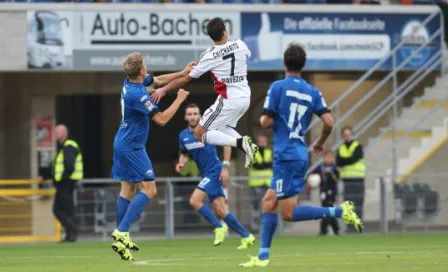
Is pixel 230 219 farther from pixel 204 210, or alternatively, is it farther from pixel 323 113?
pixel 323 113

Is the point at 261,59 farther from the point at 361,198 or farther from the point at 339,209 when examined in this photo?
the point at 339,209

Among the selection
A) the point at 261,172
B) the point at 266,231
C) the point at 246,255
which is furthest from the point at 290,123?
the point at 261,172

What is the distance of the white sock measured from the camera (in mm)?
16925

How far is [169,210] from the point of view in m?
26.3

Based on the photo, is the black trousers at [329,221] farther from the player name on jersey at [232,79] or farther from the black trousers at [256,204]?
the player name on jersey at [232,79]

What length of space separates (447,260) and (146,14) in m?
13.7

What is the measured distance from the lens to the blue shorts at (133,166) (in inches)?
645

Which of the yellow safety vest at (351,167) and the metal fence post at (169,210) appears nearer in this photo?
the metal fence post at (169,210)

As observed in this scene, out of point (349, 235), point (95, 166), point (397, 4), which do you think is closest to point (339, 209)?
point (349, 235)

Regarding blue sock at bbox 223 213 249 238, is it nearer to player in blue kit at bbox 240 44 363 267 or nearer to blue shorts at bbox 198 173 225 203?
blue shorts at bbox 198 173 225 203

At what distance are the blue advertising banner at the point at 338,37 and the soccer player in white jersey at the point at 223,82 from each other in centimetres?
1094

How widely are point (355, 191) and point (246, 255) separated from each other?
9.34 m

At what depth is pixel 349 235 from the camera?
26.0 meters

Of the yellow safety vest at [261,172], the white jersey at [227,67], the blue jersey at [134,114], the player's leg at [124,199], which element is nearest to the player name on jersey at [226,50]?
the white jersey at [227,67]
